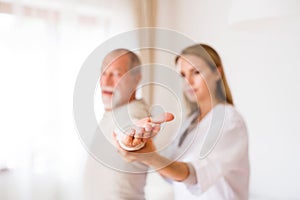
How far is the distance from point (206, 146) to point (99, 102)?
309 mm

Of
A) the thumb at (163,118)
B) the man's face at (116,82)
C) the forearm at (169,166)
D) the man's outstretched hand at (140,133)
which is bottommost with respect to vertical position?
the forearm at (169,166)

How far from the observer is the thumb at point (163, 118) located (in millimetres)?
891

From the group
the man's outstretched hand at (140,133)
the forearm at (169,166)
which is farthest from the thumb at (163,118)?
the forearm at (169,166)

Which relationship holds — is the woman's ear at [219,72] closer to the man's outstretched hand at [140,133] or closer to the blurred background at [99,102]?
the blurred background at [99,102]

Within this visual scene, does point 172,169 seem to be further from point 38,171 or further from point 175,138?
point 38,171

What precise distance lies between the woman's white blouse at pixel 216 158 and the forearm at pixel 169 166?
2cm

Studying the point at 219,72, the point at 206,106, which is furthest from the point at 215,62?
the point at 206,106

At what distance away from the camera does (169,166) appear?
953mm

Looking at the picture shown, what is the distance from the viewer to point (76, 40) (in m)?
1.15

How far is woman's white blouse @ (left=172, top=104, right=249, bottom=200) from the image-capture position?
964mm

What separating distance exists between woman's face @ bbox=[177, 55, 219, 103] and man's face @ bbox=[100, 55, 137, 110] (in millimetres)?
145

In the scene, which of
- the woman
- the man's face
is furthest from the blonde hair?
the man's face

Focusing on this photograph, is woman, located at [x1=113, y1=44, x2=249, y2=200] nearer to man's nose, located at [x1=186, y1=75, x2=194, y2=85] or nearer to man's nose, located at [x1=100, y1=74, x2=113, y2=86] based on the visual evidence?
man's nose, located at [x1=186, y1=75, x2=194, y2=85]

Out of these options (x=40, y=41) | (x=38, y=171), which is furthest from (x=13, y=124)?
(x=40, y=41)
